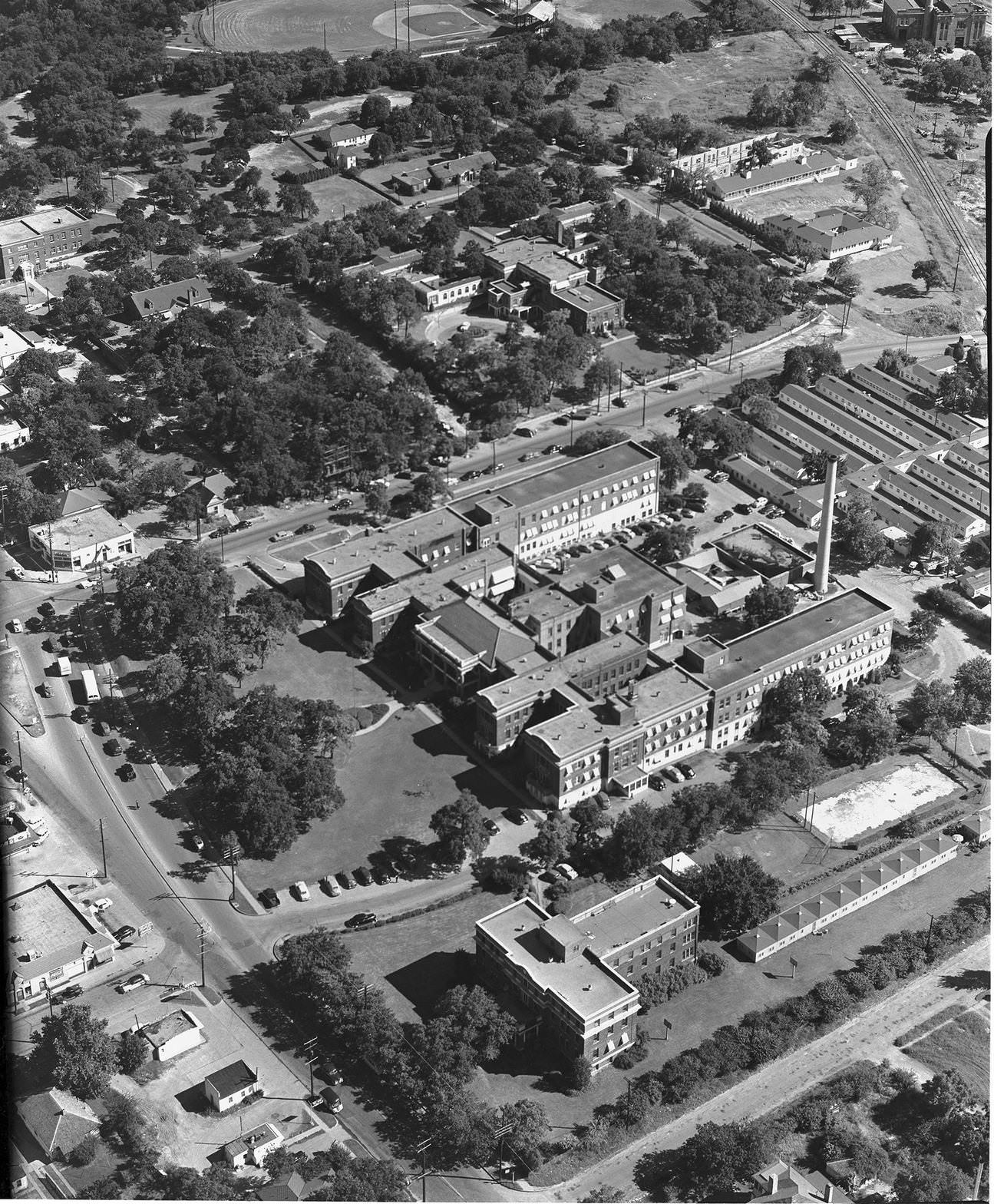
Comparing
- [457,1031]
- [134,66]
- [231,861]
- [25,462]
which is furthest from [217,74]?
[457,1031]

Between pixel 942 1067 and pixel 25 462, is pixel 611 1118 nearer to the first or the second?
pixel 942 1067

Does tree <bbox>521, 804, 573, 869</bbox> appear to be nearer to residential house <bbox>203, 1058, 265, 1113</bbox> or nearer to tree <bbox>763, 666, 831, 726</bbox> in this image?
tree <bbox>763, 666, 831, 726</bbox>

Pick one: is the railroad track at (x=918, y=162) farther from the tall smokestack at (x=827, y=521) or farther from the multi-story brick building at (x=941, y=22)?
the tall smokestack at (x=827, y=521)

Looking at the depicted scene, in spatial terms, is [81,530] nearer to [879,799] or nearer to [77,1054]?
[77,1054]

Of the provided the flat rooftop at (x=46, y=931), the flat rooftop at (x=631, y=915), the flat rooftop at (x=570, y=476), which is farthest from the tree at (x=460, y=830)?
the flat rooftop at (x=570, y=476)

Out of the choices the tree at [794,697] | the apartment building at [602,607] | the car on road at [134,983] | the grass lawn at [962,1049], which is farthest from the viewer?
the apartment building at [602,607]

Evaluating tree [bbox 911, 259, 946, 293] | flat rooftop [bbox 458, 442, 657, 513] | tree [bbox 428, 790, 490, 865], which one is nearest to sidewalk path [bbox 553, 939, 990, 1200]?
tree [bbox 428, 790, 490, 865]

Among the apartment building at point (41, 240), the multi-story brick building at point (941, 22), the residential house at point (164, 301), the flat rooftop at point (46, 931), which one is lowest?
the flat rooftop at point (46, 931)

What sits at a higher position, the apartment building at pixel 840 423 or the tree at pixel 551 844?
the apartment building at pixel 840 423
